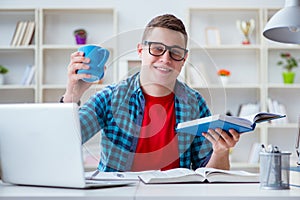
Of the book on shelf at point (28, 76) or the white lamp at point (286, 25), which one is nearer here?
the white lamp at point (286, 25)

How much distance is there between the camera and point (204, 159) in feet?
5.74

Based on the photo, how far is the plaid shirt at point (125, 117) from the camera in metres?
1.61

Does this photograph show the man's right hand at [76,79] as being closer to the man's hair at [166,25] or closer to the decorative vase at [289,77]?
the man's hair at [166,25]

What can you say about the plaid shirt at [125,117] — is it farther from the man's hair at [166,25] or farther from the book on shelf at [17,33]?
the book on shelf at [17,33]

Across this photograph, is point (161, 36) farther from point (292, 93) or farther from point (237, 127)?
point (292, 93)

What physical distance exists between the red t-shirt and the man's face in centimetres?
9

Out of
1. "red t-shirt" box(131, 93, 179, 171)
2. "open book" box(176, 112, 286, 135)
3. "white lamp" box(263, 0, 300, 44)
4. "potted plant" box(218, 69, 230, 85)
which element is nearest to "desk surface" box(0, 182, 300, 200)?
"open book" box(176, 112, 286, 135)

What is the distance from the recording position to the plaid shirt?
1.61 m

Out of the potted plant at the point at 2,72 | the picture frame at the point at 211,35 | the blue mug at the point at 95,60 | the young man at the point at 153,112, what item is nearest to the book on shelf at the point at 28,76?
the potted plant at the point at 2,72

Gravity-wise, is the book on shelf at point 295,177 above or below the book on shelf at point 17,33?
below

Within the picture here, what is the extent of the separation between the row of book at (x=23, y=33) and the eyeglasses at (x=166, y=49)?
9.55ft
